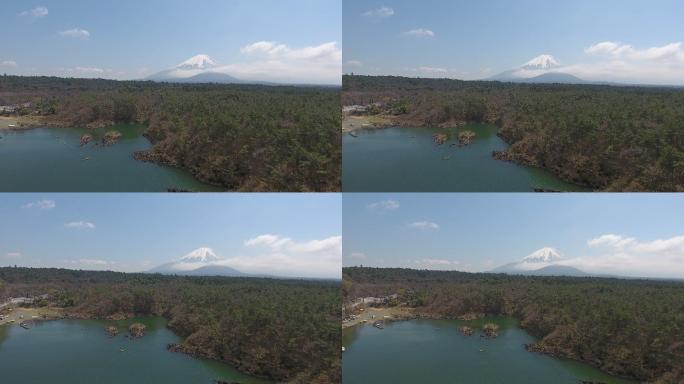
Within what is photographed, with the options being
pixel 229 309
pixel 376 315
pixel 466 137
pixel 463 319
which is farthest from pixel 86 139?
pixel 463 319

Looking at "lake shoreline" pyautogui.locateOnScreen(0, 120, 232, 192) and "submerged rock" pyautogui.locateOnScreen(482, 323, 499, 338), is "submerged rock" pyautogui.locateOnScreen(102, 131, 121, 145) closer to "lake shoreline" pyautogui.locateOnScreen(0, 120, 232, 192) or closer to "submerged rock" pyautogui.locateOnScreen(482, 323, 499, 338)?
"lake shoreline" pyautogui.locateOnScreen(0, 120, 232, 192)

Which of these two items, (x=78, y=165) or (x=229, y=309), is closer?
(x=78, y=165)

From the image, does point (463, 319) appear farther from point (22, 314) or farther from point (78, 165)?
point (22, 314)

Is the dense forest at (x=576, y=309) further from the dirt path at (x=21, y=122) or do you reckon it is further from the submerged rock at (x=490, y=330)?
the dirt path at (x=21, y=122)

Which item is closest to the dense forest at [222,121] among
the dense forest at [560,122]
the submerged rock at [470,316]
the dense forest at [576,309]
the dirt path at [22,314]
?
the dense forest at [560,122]

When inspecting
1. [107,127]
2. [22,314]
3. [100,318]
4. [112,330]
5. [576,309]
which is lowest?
[112,330]

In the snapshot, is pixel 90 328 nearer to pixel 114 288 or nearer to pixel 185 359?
pixel 114 288
